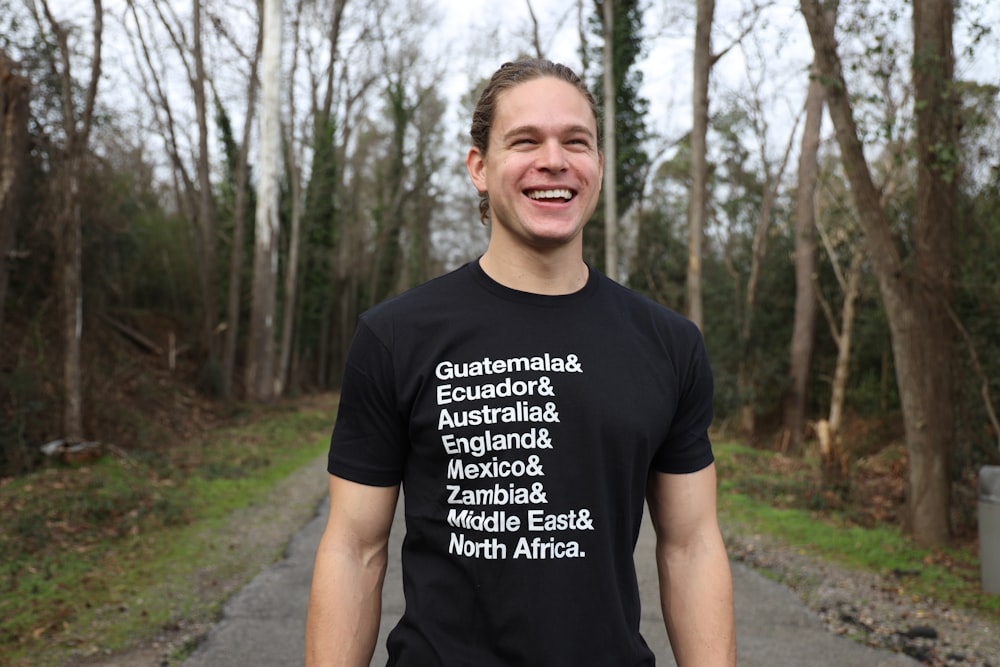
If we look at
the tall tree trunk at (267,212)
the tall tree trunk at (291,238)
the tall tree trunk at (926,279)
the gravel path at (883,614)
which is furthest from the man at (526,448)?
the tall tree trunk at (291,238)

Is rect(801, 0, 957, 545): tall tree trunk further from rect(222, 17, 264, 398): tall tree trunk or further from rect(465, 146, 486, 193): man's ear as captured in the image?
rect(222, 17, 264, 398): tall tree trunk

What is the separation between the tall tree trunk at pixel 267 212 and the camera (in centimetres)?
2053

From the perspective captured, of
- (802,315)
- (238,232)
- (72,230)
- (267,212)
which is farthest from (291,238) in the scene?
(72,230)

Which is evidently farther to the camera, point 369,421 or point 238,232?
point 238,232

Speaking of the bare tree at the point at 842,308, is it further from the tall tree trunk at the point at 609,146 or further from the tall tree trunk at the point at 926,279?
the tall tree trunk at the point at 926,279

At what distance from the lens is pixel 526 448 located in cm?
194

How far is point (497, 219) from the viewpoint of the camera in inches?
85.5

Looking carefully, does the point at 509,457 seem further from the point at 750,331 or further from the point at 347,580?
the point at 750,331

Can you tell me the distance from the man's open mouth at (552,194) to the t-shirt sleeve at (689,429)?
474 millimetres

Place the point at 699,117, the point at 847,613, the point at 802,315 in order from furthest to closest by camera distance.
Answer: the point at 802,315, the point at 699,117, the point at 847,613

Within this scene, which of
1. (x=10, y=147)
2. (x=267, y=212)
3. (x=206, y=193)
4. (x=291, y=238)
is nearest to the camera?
(x=10, y=147)

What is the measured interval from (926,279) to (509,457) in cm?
769

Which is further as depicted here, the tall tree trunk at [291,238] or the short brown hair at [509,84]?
the tall tree trunk at [291,238]

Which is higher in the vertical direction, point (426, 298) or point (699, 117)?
point (699, 117)
